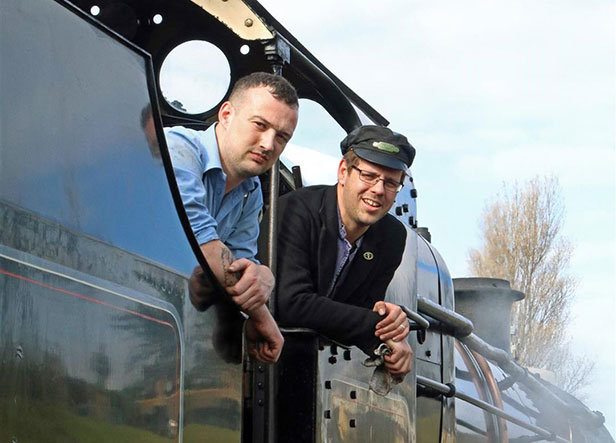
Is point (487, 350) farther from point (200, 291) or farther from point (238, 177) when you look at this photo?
point (200, 291)

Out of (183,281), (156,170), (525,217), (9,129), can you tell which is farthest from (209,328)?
(525,217)

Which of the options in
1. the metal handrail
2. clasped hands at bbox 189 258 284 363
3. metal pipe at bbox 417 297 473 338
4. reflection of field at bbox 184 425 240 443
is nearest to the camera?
reflection of field at bbox 184 425 240 443

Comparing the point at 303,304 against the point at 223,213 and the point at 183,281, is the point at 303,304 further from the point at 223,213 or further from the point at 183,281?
the point at 183,281

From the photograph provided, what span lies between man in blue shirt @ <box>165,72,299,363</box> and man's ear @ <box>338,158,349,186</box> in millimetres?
534

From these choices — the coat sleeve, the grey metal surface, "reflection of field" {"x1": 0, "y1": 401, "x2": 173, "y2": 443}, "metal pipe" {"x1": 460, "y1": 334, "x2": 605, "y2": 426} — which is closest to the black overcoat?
the coat sleeve

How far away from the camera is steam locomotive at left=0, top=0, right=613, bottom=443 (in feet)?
5.95

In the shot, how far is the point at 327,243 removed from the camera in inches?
129

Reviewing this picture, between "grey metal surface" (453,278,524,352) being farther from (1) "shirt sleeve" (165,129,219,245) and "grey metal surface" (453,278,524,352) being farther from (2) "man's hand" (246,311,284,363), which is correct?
(1) "shirt sleeve" (165,129,219,245)

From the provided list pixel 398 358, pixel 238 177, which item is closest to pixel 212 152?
pixel 238 177

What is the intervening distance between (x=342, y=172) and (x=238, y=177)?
0.70 m

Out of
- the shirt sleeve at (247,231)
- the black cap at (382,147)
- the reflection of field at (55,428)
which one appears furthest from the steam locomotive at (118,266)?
the black cap at (382,147)

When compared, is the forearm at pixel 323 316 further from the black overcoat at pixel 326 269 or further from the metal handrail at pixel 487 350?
the metal handrail at pixel 487 350

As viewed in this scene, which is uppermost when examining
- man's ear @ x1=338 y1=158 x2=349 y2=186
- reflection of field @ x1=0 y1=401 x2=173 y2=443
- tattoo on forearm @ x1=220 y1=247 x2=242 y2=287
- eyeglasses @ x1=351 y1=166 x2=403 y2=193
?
man's ear @ x1=338 y1=158 x2=349 y2=186

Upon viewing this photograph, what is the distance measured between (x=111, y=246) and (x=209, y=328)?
468mm
